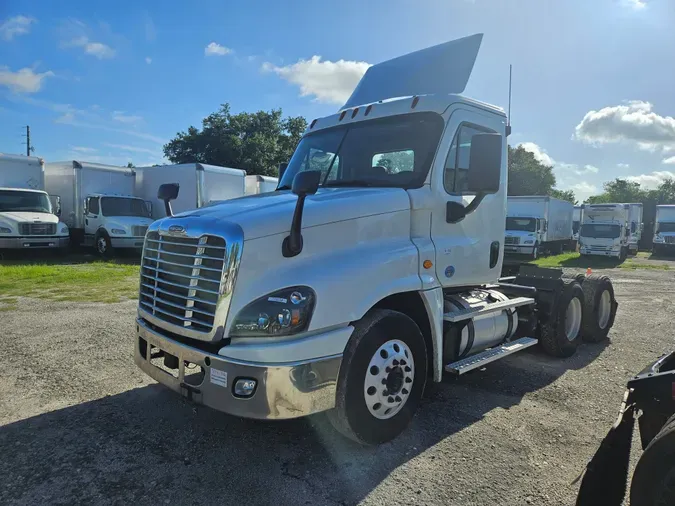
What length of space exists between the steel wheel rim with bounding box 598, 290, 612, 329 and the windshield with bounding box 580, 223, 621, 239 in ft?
66.2

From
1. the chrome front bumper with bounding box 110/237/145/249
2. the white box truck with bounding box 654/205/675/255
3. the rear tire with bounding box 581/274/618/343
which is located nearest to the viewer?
the rear tire with bounding box 581/274/618/343

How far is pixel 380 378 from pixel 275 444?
1.00m

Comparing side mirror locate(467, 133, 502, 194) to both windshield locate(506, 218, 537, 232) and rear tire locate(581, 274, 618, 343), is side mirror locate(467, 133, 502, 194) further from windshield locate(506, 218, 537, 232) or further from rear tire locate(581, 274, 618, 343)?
windshield locate(506, 218, 537, 232)

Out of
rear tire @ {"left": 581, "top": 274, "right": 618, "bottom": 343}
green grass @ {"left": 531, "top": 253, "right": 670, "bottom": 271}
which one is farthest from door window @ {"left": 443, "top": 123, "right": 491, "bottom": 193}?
green grass @ {"left": 531, "top": 253, "right": 670, "bottom": 271}

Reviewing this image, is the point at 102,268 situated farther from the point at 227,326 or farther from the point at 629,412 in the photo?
the point at 629,412

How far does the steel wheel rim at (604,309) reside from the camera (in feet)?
23.5

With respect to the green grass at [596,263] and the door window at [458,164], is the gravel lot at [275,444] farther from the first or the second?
the green grass at [596,263]

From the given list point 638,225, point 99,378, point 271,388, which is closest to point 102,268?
point 99,378

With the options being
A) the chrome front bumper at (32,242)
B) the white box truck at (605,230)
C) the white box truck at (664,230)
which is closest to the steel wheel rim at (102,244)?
the chrome front bumper at (32,242)

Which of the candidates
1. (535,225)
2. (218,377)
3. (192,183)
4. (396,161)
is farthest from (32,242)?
(535,225)

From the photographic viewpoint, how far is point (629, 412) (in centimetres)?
304

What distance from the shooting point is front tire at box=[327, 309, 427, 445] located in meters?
3.35

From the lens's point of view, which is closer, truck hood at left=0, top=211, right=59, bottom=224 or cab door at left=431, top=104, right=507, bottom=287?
cab door at left=431, top=104, right=507, bottom=287

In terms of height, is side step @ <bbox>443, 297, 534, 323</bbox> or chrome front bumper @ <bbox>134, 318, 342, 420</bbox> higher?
side step @ <bbox>443, 297, 534, 323</bbox>
